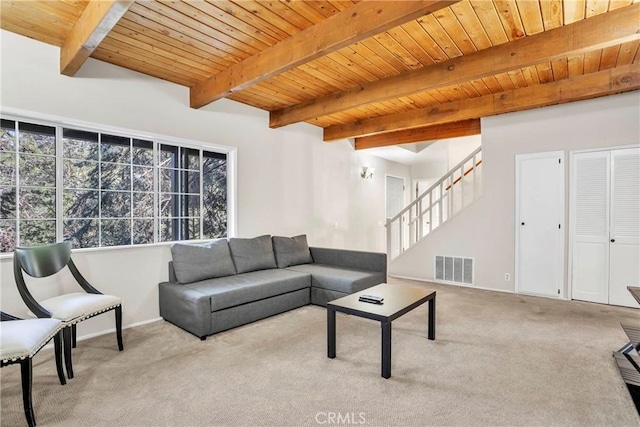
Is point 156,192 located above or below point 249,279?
above

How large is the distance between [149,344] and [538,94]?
5001mm

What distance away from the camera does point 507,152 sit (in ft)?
15.0

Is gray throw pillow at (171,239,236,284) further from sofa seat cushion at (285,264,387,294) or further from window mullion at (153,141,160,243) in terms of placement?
sofa seat cushion at (285,264,387,294)

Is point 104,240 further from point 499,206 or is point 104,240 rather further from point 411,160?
point 411,160

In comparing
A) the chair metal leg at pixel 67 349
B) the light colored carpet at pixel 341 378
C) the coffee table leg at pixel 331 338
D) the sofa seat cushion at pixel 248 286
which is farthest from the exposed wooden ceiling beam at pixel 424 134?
the chair metal leg at pixel 67 349

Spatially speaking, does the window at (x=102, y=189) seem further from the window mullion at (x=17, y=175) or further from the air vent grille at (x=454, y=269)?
the air vent grille at (x=454, y=269)

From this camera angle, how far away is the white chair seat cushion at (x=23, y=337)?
165cm

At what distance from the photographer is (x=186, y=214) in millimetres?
3938

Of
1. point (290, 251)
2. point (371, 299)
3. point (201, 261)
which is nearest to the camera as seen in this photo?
point (371, 299)

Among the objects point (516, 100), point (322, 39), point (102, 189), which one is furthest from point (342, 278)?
point (516, 100)

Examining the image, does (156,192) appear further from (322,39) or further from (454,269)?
(454,269)

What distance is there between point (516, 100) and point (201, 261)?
427cm

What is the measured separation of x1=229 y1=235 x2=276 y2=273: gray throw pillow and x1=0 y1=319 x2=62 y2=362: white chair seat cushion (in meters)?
2.02

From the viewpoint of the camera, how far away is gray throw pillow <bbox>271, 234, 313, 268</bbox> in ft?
14.4
